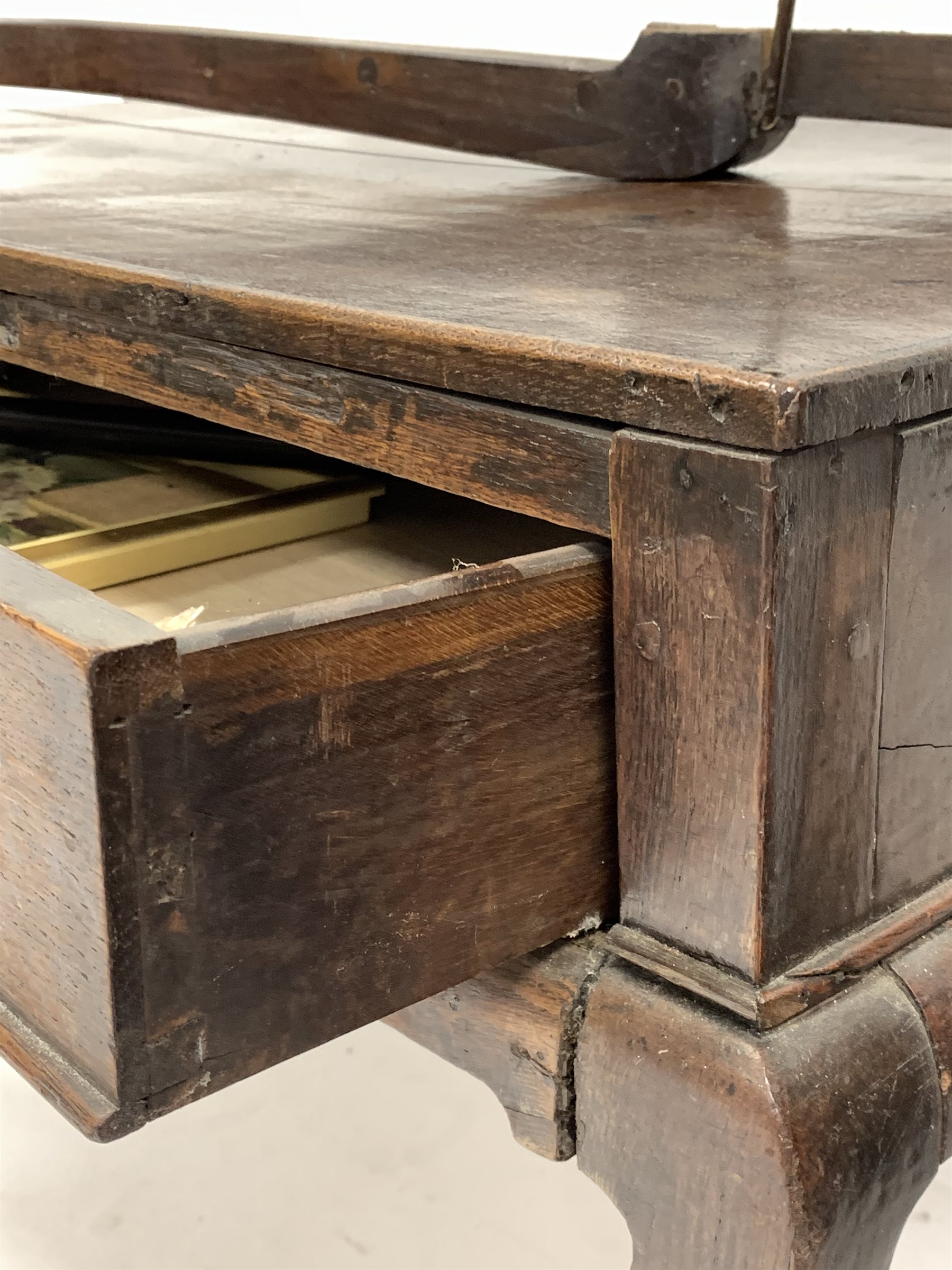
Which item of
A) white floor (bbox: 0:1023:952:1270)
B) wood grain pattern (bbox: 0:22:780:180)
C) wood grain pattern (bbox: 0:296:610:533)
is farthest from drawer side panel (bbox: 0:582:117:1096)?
wood grain pattern (bbox: 0:22:780:180)

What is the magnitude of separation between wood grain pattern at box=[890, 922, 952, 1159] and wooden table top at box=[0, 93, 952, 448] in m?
0.24

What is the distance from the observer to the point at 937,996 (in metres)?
0.65

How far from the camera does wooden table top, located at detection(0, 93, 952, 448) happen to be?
0.54 meters

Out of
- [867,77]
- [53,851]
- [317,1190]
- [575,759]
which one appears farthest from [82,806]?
[867,77]

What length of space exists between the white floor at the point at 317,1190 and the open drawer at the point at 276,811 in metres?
0.53

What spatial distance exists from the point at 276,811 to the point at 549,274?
0.33 metres

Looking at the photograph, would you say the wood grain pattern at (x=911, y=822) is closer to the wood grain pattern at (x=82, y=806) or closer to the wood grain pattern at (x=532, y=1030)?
the wood grain pattern at (x=532, y=1030)

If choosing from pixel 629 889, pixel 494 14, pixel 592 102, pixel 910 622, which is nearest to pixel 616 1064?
pixel 629 889

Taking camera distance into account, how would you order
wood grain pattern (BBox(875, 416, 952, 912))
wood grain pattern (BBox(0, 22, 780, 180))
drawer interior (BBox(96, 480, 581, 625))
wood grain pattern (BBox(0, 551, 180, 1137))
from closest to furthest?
1. wood grain pattern (BBox(0, 551, 180, 1137))
2. wood grain pattern (BBox(875, 416, 952, 912))
3. drawer interior (BBox(96, 480, 581, 625))
4. wood grain pattern (BBox(0, 22, 780, 180))

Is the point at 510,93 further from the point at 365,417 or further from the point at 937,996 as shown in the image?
the point at 937,996

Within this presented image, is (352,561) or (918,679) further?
(352,561)

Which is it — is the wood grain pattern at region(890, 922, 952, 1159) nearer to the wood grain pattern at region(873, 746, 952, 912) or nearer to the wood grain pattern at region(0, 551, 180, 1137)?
the wood grain pattern at region(873, 746, 952, 912)

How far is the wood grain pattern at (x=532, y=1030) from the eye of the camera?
661 millimetres

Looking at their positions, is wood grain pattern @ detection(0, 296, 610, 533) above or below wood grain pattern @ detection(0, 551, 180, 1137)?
above
